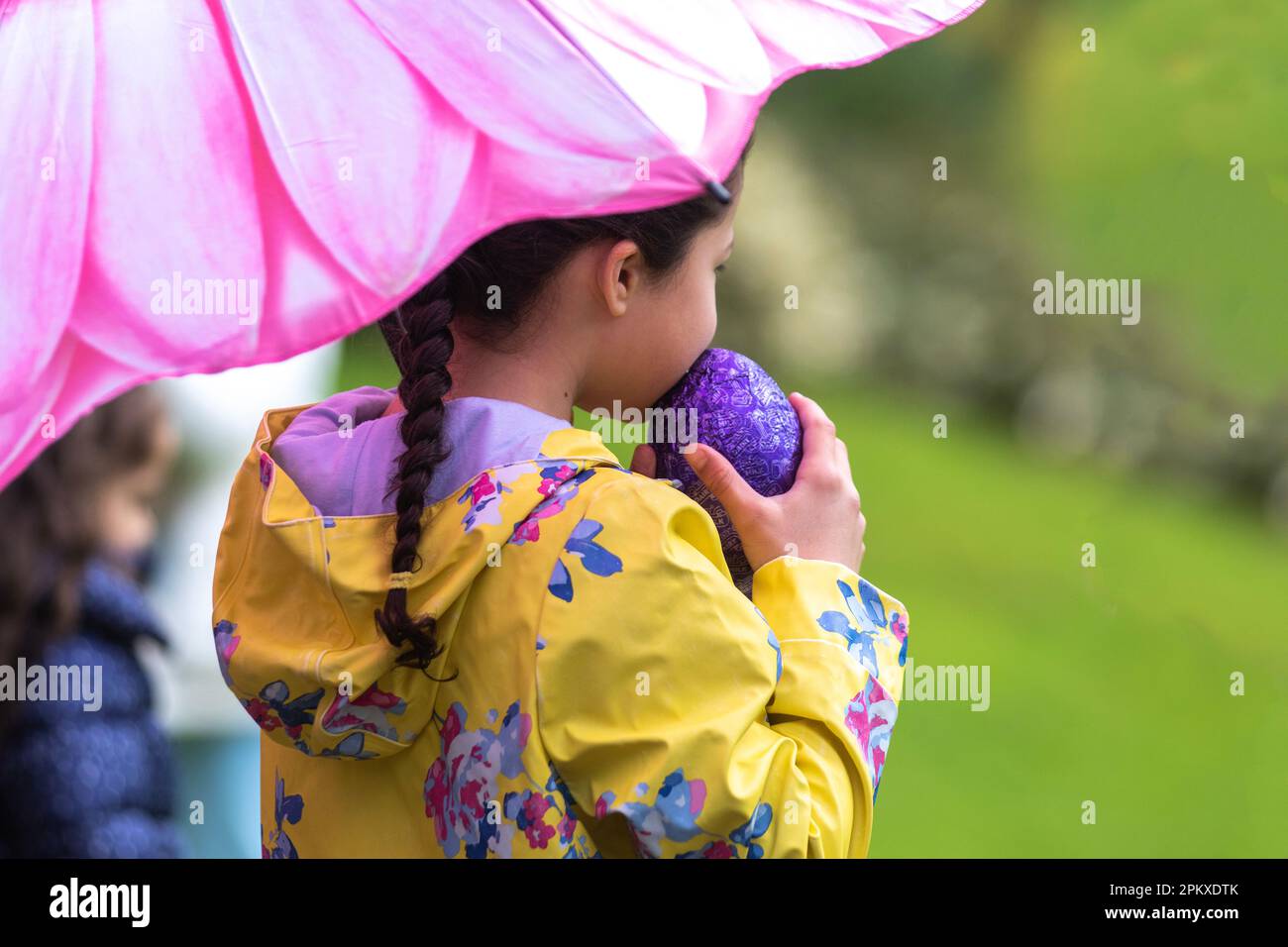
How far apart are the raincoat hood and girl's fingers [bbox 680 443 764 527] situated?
114mm

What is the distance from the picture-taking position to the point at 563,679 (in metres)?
1.27

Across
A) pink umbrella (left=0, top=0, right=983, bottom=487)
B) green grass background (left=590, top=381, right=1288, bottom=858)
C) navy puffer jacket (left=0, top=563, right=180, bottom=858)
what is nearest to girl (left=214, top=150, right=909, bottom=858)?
pink umbrella (left=0, top=0, right=983, bottom=487)

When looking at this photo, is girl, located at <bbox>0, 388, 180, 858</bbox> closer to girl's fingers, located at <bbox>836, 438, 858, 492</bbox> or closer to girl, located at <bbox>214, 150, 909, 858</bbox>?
girl, located at <bbox>214, 150, 909, 858</bbox>

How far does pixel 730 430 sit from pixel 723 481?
0.08 meters

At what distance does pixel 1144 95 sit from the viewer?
5.71m

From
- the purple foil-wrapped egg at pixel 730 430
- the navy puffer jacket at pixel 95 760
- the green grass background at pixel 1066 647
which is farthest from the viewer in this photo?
the green grass background at pixel 1066 647

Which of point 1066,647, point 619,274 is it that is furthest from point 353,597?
point 1066,647

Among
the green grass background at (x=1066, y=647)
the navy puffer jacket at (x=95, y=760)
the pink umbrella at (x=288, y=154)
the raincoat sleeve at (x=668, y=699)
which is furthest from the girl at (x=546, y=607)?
the green grass background at (x=1066, y=647)

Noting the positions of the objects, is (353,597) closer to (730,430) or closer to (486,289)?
(486,289)

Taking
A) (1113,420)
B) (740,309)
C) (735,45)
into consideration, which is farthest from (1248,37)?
(735,45)

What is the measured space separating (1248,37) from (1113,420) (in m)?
1.75

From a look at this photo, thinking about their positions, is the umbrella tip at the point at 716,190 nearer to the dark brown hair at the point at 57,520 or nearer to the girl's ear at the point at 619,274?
the girl's ear at the point at 619,274

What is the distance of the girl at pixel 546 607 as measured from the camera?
4.18ft

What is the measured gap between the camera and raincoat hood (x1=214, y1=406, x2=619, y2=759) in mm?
Result: 1310
